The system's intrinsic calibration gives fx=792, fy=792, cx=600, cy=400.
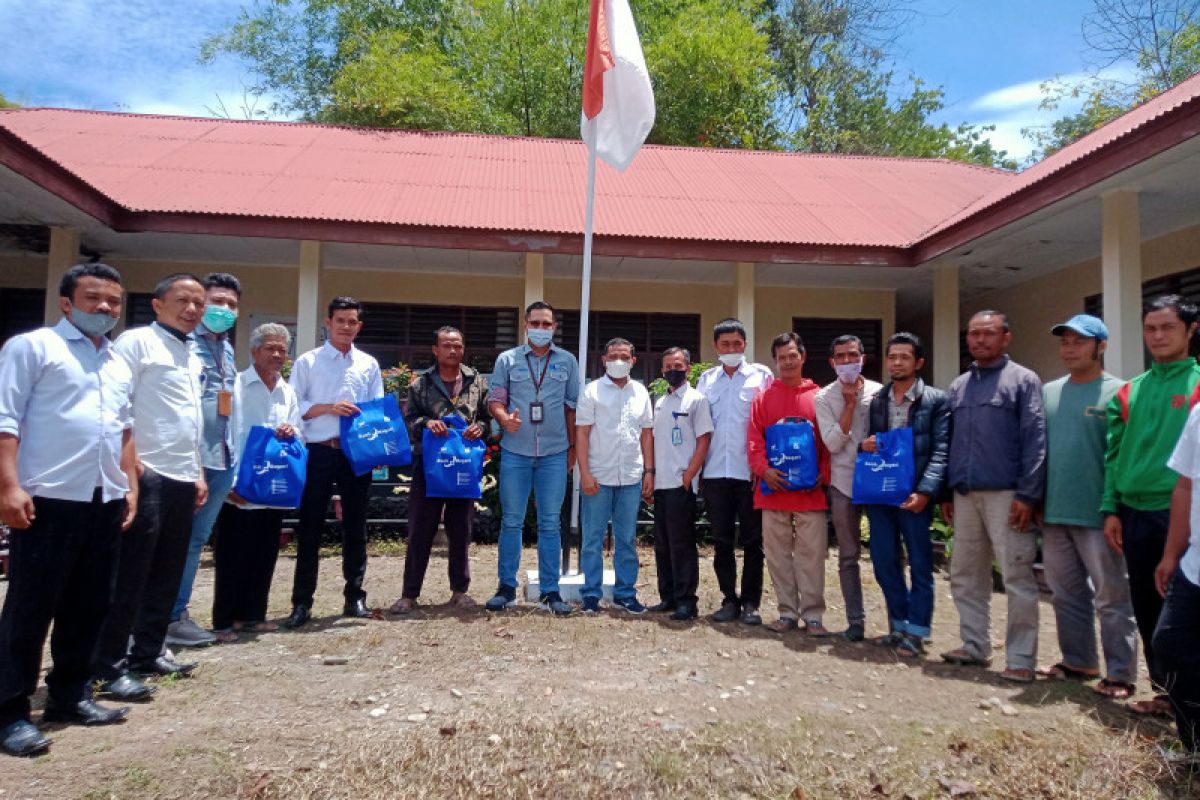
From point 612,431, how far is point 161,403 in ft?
8.06

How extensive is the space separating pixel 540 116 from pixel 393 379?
1497 centimetres

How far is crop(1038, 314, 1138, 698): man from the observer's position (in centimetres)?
368

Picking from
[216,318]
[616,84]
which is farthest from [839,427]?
[216,318]

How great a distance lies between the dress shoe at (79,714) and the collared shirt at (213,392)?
47.7 inches

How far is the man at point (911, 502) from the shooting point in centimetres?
418

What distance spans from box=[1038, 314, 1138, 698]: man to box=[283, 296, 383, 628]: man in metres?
3.67

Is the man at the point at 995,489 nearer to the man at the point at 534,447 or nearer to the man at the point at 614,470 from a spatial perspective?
the man at the point at 614,470

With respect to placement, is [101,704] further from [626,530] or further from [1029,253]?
[1029,253]

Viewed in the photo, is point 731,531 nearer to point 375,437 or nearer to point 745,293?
point 375,437

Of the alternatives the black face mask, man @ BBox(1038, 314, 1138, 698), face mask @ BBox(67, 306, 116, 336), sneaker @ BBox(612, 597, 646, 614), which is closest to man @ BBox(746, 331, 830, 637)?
the black face mask

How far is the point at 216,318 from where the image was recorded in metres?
4.02

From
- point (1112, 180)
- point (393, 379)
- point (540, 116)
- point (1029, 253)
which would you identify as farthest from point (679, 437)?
point (540, 116)

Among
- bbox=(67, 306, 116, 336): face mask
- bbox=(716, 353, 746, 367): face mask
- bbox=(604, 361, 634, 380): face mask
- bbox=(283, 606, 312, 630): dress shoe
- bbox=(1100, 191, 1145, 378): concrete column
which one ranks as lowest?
bbox=(283, 606, 312, 630): dress shoe

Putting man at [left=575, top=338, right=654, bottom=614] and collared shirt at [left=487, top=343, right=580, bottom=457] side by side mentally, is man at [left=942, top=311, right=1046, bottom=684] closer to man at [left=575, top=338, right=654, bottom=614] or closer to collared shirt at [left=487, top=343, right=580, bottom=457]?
man at [left=575, top=338, right=654, bottom=614]
